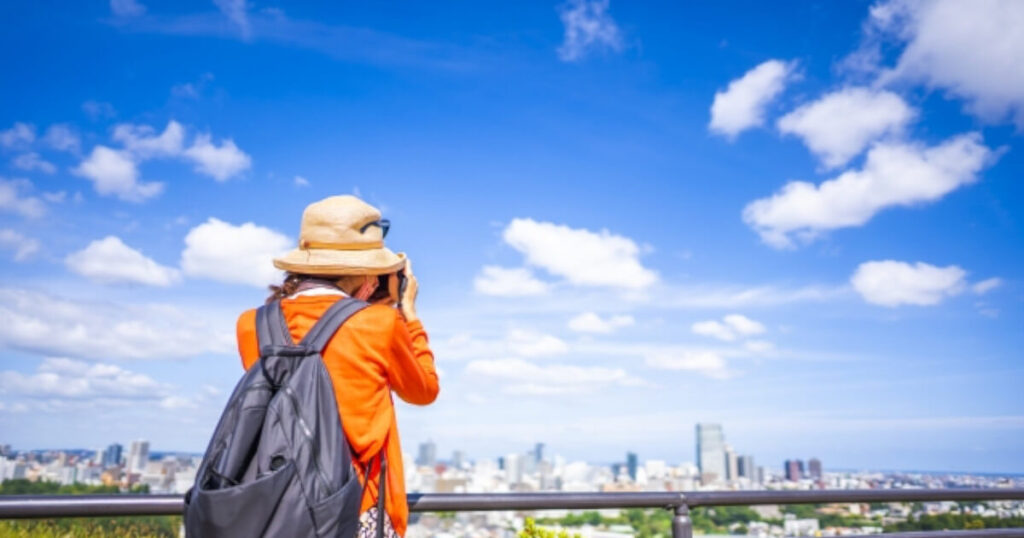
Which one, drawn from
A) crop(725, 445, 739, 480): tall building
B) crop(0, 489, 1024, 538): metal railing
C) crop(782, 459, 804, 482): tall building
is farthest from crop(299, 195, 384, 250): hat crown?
crop(725, 445, 739, 480): tall building

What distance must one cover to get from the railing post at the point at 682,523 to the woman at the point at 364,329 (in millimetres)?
1239

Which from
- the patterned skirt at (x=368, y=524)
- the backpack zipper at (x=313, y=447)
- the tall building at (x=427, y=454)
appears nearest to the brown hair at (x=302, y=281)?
the backpack zipper at (x=313, y=447)

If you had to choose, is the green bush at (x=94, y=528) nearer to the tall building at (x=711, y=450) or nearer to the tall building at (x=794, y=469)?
the tall building at (x=794, y=469)

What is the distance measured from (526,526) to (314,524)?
1.44 meters

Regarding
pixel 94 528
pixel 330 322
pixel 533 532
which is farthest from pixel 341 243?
pixel 94 528

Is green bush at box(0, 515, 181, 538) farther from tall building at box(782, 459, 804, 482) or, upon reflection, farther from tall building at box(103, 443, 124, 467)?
tall building at box(782, 459, 804, 482)

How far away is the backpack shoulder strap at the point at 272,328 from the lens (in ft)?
5.01

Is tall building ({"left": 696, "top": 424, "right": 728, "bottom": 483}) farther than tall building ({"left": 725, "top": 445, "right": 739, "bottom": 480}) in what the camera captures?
Yes

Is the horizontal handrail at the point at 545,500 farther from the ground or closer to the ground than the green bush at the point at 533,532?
farther from the ground

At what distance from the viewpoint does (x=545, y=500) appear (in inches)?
83.0

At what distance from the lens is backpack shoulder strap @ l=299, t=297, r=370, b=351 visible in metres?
1.48

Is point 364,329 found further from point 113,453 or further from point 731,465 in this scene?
point 731,465

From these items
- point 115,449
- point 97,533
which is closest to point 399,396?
point 97,533

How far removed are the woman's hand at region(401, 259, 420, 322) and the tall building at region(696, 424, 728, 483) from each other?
69731 mm
